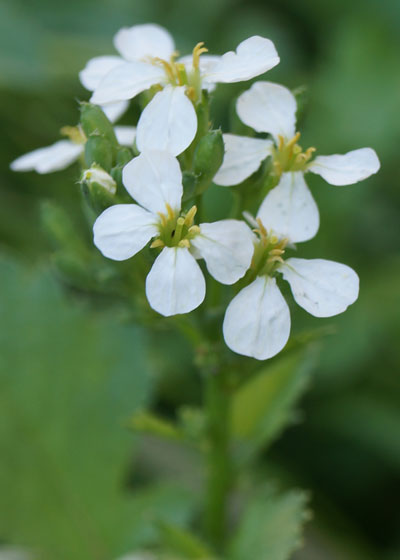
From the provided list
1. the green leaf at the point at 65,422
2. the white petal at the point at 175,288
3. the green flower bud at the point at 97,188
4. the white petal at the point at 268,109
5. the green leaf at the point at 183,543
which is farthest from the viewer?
the green leaf at the point at 65,422

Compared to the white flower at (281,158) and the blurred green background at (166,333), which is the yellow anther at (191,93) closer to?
the white flower at (281,158)

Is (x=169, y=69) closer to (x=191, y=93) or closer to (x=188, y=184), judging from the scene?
(x=191, y=93)

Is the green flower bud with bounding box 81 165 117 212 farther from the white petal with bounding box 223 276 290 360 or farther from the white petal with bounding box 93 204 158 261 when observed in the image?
the white petal with bounding box 223 276 290 360

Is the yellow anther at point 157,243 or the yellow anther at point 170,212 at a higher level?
the yellow anther at point 170,212

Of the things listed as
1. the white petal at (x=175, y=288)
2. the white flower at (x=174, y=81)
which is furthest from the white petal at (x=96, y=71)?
the white petal at (x=175, y=288)

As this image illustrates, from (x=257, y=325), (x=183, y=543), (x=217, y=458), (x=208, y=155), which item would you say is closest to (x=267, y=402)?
(x=217, y=458)

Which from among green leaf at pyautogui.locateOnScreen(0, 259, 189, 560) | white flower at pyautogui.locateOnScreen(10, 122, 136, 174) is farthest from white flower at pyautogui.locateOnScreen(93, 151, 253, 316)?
green leaf at pyautogui.locateOnScreen(0, 259, 189, 560)
